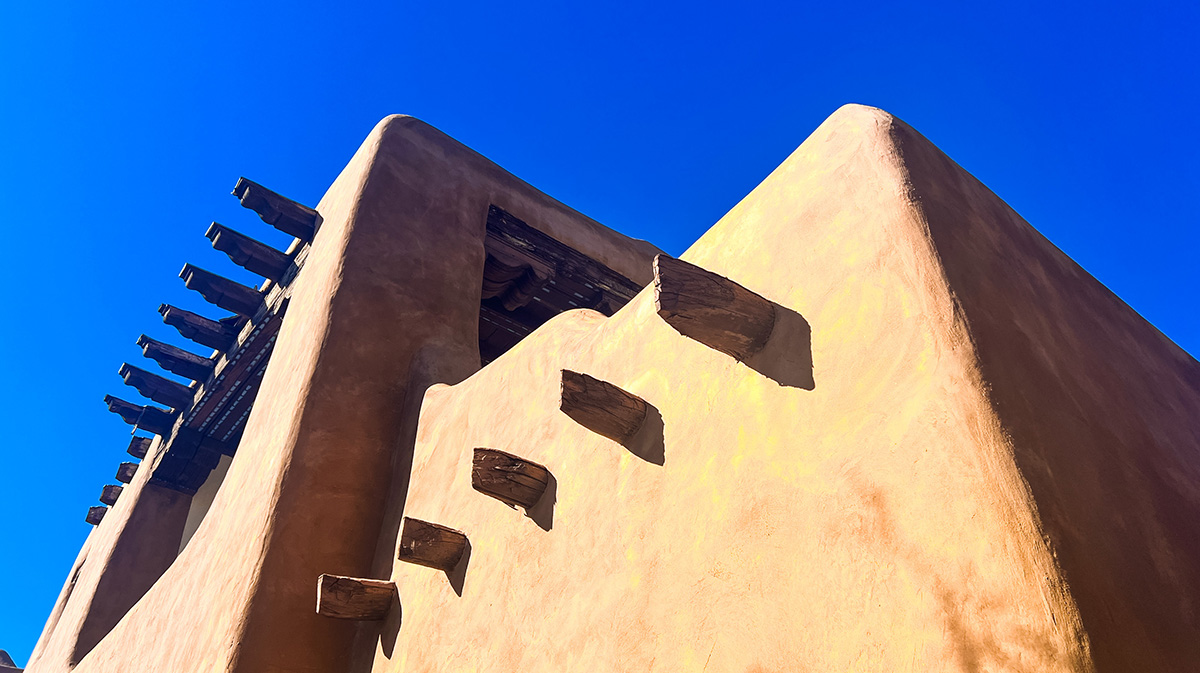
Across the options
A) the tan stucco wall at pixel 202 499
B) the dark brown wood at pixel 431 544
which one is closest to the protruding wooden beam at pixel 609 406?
the dark brown wood at pixel 431 544

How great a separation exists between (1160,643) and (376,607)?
3.80 m

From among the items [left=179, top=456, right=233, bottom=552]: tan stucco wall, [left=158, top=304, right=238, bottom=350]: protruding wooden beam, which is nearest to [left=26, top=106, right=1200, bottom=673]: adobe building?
[left=158, top=304, right=238, bottom=350]: protruding wooden beam

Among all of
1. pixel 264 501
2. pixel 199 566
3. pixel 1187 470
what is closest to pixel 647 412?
pixel 1187 470

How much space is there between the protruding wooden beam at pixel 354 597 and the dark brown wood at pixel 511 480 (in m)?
1.32

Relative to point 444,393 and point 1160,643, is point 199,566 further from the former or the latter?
point 1160,643

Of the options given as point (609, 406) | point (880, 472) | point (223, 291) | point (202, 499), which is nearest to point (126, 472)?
point (202, 499)

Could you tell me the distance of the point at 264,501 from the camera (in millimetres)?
4945

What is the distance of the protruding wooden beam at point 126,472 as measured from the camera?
10680 millimetres

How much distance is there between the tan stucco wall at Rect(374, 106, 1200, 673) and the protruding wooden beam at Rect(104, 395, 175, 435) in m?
7.95

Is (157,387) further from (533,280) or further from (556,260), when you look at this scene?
(556,260)

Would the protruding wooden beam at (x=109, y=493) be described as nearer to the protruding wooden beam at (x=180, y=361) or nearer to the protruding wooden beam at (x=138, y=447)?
the protruding wooden beam at (x=138, y=447)

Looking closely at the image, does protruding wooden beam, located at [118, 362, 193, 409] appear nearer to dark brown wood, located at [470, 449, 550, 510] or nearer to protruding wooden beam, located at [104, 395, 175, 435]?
protruding wooden beam, located at [104, 395, 175, 435]

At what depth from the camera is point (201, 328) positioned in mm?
8852

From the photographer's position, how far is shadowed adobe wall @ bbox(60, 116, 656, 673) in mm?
4586
